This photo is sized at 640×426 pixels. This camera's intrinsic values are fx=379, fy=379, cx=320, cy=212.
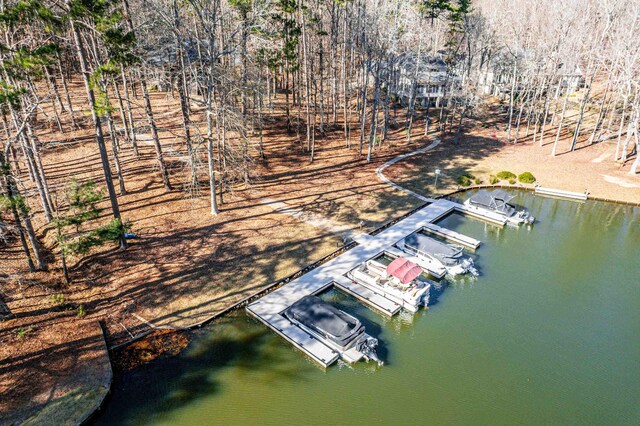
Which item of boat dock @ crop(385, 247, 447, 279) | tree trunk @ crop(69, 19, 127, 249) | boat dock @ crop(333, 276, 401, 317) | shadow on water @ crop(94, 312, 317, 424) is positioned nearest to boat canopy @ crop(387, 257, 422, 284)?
boat dock @ crop(333, 276, 401, 317)

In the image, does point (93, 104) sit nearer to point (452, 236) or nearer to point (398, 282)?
point (398, 282)

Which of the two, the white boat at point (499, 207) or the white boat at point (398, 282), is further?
the white boat at point (499, 207)

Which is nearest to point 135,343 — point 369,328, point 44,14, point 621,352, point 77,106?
point 369,328

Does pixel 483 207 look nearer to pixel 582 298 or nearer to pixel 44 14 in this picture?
pixel 582 298

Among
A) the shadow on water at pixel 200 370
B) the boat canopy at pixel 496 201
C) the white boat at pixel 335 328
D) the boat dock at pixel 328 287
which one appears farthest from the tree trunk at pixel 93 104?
the boat canopy at pixel 496 201

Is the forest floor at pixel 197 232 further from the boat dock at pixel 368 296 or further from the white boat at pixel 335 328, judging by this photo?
the white boat at pixel 335 328

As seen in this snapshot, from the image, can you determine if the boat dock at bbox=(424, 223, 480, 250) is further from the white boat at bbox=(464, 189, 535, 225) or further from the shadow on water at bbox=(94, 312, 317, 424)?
the shadow on water at bbox=(94, 312, 317, 424)

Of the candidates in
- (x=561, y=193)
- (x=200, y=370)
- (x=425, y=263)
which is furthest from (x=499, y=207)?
(x=200, y=370)
